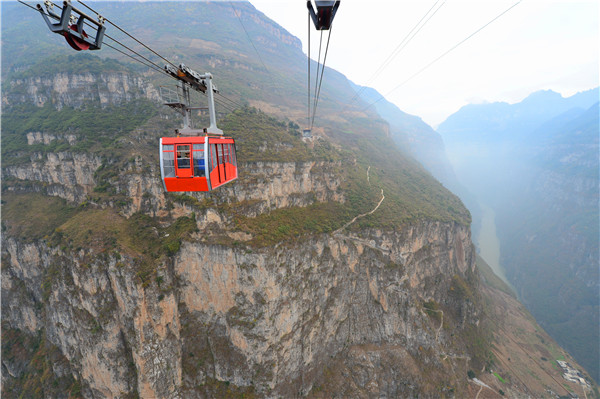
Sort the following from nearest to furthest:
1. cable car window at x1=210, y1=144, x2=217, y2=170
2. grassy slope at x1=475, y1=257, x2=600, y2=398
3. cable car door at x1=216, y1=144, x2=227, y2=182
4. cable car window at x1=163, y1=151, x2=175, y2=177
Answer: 1. cable car window at x1=163, y1=151, x2=175, y2=177
2. cable car window at x1=210, y1=144, x2=217, y2=170
3. cable car door at x1=216, y1=144, x2=227, y2=182
4. grassy slope at x1=475, y1=257, x2=600, y2=398

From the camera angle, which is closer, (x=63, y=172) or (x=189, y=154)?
(x=189, y=154)

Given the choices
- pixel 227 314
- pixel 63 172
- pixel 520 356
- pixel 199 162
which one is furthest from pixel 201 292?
pixel 520 356

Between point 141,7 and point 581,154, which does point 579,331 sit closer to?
point 581,154

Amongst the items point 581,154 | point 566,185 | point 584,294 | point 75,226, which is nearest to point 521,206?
point 566,185

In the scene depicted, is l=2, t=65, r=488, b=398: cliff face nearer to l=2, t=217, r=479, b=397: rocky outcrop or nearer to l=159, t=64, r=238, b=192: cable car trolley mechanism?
l=2, t=217, r=479, b=397: rocky outcrop

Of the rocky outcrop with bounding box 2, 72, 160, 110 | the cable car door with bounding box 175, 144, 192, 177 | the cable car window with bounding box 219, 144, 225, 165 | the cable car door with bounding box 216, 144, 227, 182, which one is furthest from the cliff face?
the cable car door with bounding box 175, 144, 192, 177

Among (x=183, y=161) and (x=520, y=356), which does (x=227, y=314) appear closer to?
(x=183, y=161)
